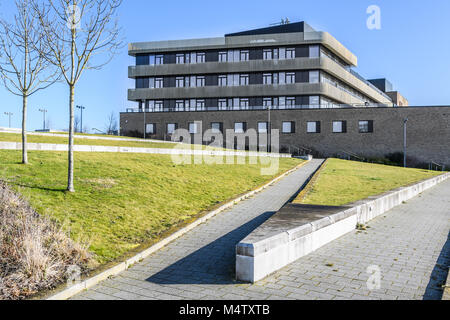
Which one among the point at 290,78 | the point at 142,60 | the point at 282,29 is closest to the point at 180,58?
the point at 142,60

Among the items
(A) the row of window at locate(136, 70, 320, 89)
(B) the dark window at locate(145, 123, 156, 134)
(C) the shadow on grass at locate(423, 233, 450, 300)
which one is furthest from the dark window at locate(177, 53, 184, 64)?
(C) the shadow on grass at locate(423, 233, 450, 300)

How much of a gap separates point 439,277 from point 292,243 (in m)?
2.25

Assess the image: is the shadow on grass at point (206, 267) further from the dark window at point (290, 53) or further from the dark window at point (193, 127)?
the dark window at point (290, 53)

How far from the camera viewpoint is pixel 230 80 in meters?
56.6

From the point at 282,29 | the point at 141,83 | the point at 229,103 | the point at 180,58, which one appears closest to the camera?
the point at 229,103

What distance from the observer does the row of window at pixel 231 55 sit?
2136 inches

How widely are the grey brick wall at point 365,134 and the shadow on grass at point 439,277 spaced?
42633 mm

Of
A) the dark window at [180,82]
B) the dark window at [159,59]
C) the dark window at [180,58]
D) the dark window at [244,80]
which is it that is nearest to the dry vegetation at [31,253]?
the dark window at [244,80]

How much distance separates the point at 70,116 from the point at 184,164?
8.51m

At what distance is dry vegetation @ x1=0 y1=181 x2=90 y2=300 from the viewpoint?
17.7 ft

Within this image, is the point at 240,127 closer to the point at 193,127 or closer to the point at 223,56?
the point at 193,127

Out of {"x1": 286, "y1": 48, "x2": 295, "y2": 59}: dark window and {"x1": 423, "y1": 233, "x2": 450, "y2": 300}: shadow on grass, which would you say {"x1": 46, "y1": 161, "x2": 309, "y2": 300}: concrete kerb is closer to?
{"x1": 423, "y1": 233, "x2": 450, "y2": 300}: shadow on grass

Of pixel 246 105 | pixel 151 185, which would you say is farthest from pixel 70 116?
pixel 246 105

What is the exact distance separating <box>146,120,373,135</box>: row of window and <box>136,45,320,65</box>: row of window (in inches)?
388
